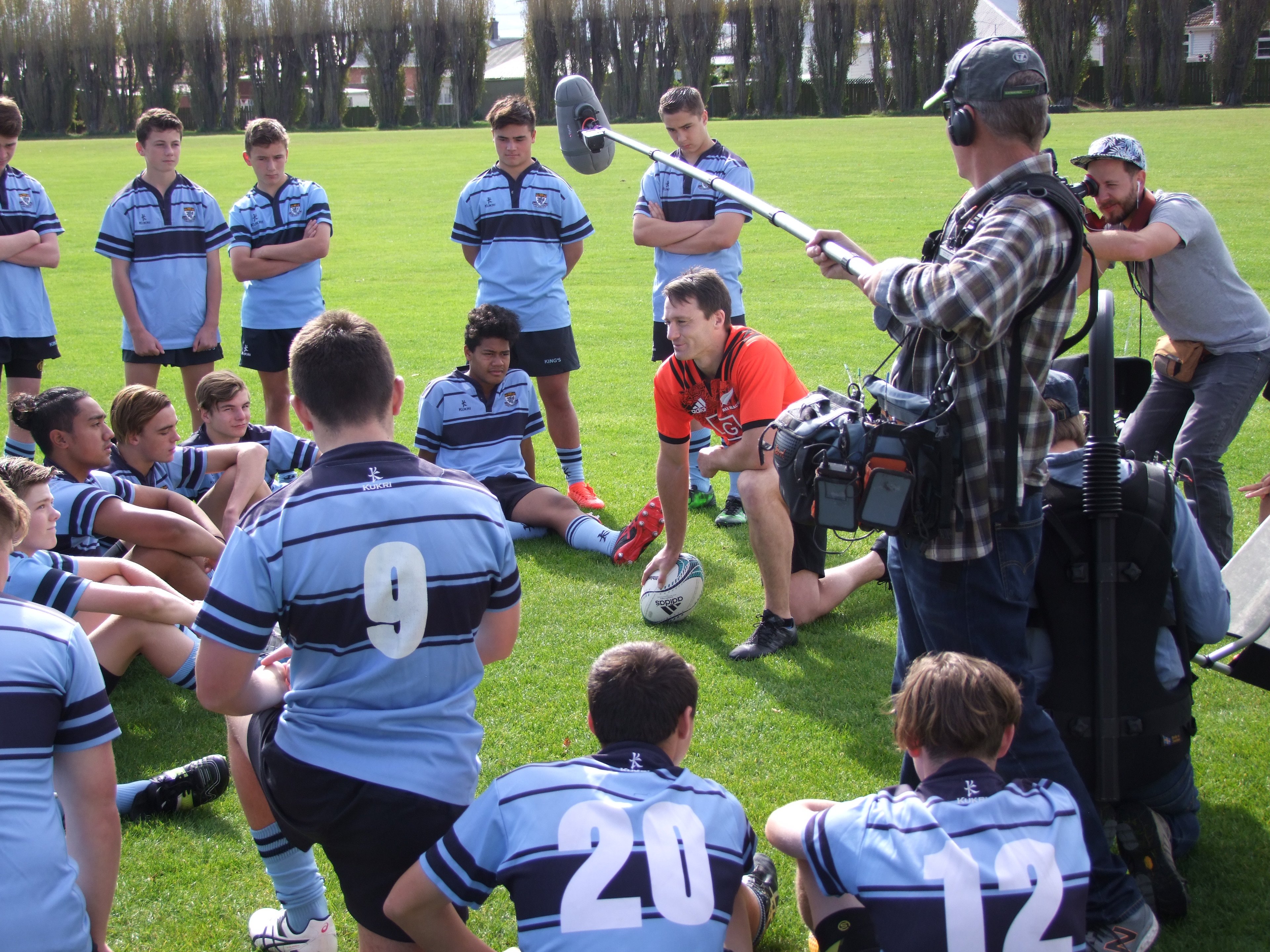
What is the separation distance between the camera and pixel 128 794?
3.80 m

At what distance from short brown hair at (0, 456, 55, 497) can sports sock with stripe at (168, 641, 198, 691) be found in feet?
2.88

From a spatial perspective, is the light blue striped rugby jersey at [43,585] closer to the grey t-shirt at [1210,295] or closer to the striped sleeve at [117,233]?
the striped sleeve at [117,233]

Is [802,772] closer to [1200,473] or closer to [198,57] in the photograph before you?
[1200,473]

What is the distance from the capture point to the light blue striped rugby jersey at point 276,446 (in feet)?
19.4

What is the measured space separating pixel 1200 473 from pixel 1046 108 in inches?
134

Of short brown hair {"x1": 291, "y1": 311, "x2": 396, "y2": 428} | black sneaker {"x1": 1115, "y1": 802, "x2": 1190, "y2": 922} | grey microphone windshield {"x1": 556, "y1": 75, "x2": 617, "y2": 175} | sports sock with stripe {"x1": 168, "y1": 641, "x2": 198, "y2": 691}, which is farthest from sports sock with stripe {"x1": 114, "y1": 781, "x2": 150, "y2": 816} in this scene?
grey microphone windshield {"x1": 556, "y1": 75, "x2": 617, "y2": 175}

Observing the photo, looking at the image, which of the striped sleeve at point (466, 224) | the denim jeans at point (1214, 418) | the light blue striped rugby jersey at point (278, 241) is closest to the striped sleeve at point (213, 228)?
the light blue striped rugby jersey at point (278, 241)

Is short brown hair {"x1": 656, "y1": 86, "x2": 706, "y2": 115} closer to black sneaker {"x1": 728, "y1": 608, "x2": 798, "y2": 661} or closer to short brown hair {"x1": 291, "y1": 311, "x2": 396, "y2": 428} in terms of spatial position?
black sneaker {"x1": 728, "y1": 608, "x2": 798, "y2": 661}

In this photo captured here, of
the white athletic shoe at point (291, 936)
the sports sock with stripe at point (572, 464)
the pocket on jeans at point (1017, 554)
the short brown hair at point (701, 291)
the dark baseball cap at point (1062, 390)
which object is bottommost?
the white athletic shoe at point (291, 936)

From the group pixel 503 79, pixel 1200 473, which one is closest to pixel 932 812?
pixel 1200 473

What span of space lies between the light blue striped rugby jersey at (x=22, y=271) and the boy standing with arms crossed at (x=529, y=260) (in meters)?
2.84

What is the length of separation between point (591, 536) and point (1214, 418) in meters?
3.29

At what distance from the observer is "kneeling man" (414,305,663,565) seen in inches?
252

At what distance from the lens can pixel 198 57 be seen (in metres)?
62.8
